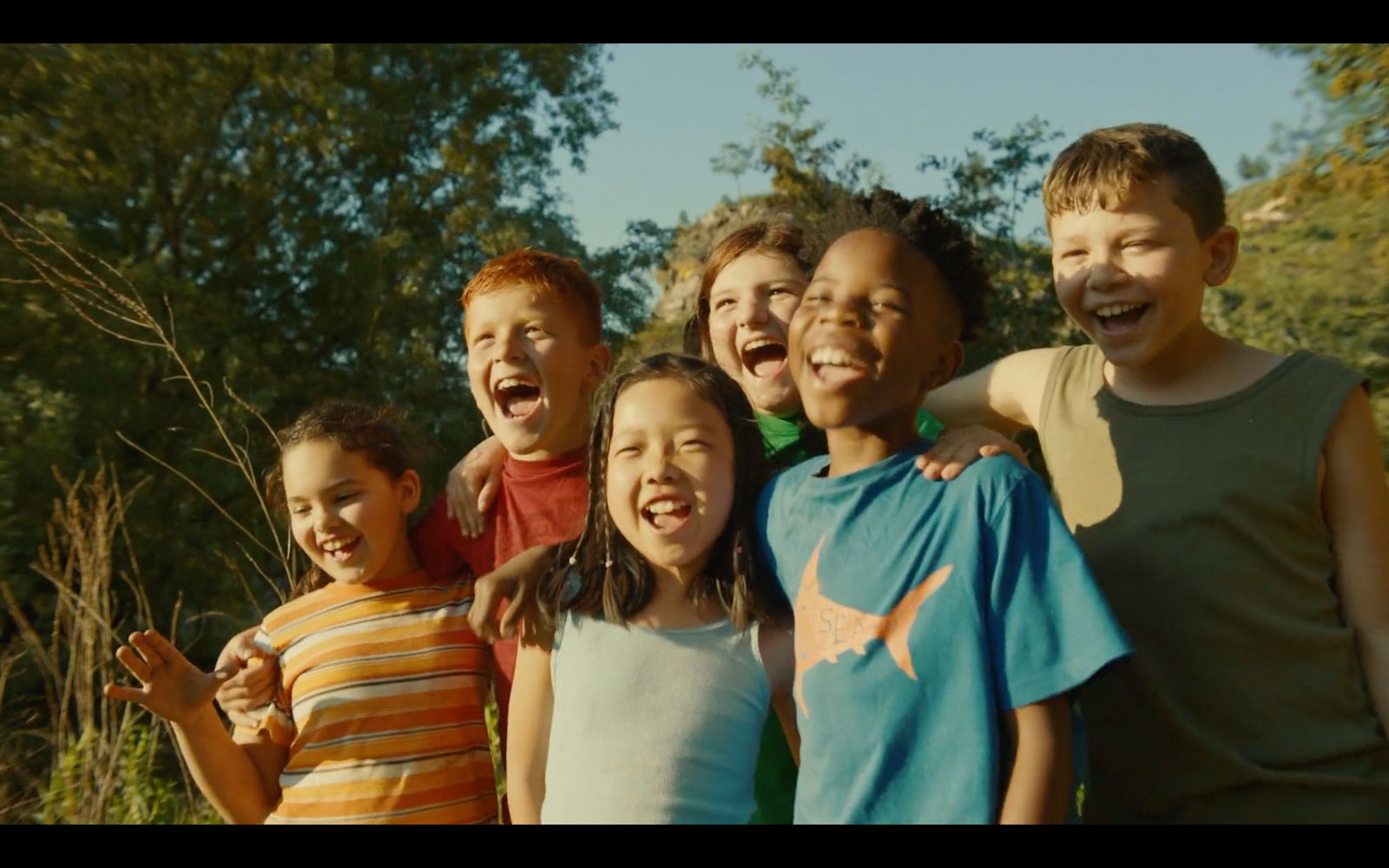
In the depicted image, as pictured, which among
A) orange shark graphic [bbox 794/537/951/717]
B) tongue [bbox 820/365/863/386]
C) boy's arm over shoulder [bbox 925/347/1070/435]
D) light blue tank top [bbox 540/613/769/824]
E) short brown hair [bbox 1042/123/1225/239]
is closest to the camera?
orange shark graphic [bbox 794/537/951/717]

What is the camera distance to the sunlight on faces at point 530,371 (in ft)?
8.87

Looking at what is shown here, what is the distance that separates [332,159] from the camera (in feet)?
41.2

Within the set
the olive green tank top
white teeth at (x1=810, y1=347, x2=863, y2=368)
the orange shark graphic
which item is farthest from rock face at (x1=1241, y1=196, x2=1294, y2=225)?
the orange shark graphic

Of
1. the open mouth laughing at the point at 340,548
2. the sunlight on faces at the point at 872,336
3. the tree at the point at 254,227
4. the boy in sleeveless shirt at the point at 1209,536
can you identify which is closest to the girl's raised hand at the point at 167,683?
the open mouth laughing at the point at 340,548

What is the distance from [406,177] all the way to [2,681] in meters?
9.42

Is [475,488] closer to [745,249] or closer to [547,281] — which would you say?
[547,281]

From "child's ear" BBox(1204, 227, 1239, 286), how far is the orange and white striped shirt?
160cm

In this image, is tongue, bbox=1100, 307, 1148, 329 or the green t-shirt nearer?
tongue, bbox=1100, 307, 1148, 329

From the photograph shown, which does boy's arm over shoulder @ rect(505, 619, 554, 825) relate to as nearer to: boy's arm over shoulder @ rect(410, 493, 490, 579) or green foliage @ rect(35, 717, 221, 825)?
boy's arm over shoulder @ rect(410, 493, 490, 579)

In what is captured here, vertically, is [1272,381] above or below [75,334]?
below

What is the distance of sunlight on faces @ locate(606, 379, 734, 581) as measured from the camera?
87.9 inches

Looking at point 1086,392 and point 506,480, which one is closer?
point 1086,392
